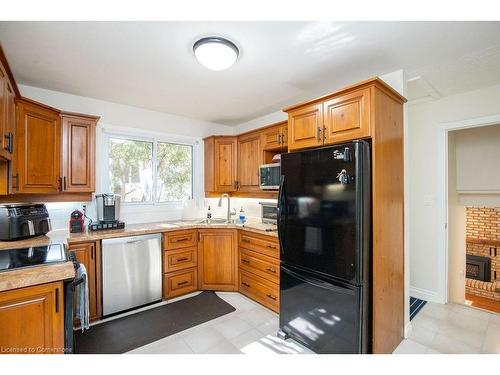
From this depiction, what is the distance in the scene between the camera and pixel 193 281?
123 inches

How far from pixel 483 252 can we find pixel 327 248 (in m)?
5.19

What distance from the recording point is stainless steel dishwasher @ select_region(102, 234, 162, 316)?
8.27ft

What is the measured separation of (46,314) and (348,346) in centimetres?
192

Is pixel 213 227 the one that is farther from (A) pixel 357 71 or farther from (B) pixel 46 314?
(A) pixel 357 71

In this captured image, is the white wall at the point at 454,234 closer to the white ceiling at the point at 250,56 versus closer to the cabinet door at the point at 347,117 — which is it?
the white ceiling at the point at 250,56

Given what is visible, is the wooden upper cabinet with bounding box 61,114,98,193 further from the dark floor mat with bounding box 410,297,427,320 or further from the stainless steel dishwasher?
the dark floor mat with bounding box 410,297,427,320

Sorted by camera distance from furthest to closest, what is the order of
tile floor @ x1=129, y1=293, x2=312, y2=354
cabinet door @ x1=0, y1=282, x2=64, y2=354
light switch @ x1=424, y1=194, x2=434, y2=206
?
light switch @ x1=424, y1=194, x2=434, y2=206, tile floor @ x1=129, y1=293, x2=312, y2=354, cabinet door @ x1=0, y1=282, x2=64, y2=354

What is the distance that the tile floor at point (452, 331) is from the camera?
6.73 ft

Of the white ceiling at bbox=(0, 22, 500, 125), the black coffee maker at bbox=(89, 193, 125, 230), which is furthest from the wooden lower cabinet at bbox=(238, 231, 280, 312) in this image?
the white ceiling at bbox=(0, 22, 500, 125)

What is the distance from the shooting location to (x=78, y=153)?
104 inches

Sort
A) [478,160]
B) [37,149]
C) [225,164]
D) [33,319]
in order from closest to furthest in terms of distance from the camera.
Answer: [33,319], [37,149], [478,160], [225,164]

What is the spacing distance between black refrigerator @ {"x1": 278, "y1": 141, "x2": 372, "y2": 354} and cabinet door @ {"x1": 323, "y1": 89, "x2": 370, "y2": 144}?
0.58 feet

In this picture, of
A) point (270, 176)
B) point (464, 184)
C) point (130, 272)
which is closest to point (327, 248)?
point (270, 176)

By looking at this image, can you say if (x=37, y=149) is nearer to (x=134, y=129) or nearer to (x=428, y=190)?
(x=134, y=129)
